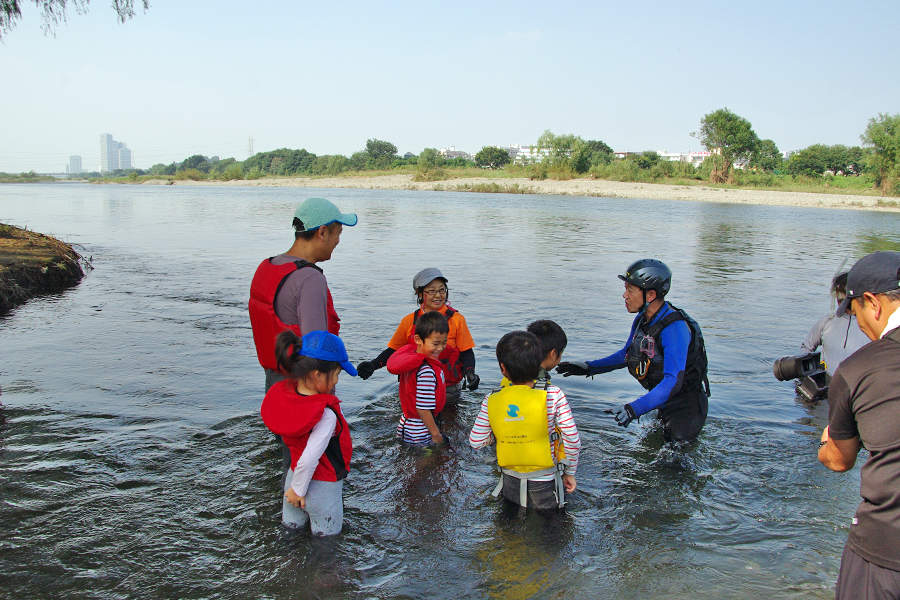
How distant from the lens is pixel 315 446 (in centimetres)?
321

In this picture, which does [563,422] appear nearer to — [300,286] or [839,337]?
[300,286]

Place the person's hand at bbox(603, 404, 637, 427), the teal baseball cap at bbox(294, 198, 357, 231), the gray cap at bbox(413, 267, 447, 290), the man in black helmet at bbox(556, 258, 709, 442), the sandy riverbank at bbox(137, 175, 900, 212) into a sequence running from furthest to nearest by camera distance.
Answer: the sandy riverbank at bbox(137, 175, 900, 212), the gray cap at bbox(413, 267, 447, 290), the man in black helmet at bbox(556, 258, 709, 442), the person's hand at bbox(603, 404, 637, 427), the teal baseball cap at bbox(294, 198, 357, 231)

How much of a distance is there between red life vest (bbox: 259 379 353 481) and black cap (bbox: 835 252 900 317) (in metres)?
2.38

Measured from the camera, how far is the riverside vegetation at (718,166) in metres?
61.6

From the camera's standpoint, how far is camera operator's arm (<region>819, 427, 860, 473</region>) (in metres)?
2.26

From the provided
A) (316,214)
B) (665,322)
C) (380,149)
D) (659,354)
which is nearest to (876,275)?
(665,322)

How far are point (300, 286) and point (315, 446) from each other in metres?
0.97

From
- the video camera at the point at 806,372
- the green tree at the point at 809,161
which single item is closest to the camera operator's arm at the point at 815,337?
the video camera at the point at 806,372

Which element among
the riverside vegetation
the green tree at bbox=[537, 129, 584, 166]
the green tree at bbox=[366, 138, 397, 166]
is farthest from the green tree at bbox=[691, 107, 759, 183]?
the green tree at bbox=[366, 138, 397, 166]

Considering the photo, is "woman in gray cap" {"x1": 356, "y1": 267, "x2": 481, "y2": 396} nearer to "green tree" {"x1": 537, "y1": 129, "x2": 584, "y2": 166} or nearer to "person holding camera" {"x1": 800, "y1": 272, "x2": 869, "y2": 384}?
"person holding camera" {"x1": 800, "y1": 272, "x2": 869, "y2": 384}

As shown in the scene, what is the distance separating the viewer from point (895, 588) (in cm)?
208

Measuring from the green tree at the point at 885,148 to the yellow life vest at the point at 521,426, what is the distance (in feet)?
227

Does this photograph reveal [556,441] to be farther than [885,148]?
No

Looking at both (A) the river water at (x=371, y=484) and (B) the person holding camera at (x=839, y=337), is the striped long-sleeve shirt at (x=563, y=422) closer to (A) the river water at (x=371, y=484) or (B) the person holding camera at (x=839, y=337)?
(A) the river water at (x=371, y=484)
